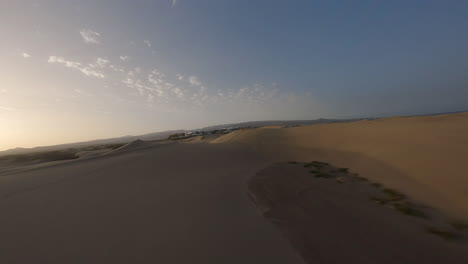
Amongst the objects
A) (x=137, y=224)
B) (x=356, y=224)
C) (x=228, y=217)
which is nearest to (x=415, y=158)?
(x=356, y=224)

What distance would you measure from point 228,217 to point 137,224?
4.68 ft

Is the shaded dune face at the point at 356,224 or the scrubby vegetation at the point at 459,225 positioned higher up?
the shaded dune face at the point at 356,224

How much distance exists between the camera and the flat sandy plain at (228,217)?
2379 mm

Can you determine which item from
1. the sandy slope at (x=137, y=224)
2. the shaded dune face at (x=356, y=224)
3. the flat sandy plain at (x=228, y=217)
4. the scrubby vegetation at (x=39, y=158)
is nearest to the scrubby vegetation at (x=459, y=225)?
the shaded dune face at (x=356, y=224)

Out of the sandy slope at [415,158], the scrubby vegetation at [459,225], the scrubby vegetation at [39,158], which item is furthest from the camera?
the scrubby vegetation at [39,158]

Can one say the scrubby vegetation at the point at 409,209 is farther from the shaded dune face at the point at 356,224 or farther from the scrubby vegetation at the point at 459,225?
the scrubby vegetation at the point at 459,225

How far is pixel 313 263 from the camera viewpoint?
7.07 feet

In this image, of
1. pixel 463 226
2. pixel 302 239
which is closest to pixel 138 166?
pixel 302 239

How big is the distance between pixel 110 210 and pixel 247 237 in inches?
105

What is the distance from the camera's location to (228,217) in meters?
→ 3.27

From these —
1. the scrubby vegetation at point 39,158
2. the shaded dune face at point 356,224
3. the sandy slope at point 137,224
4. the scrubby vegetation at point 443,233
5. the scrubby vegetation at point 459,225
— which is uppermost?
the scrubby vegetation at point 39,158

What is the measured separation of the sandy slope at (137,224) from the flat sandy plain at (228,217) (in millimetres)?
15

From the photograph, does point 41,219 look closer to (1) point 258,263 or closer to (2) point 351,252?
(1) point 258,263

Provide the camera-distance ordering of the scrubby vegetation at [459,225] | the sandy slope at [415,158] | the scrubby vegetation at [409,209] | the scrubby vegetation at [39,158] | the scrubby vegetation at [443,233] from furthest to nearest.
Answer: the scrubby vegetation at [39,158] → the sandy slope at [415,158] → the scrubby vegetation at [409,209] → the scrubby vegetation at [459,225] → the scrubby vegetation at [443,233]
